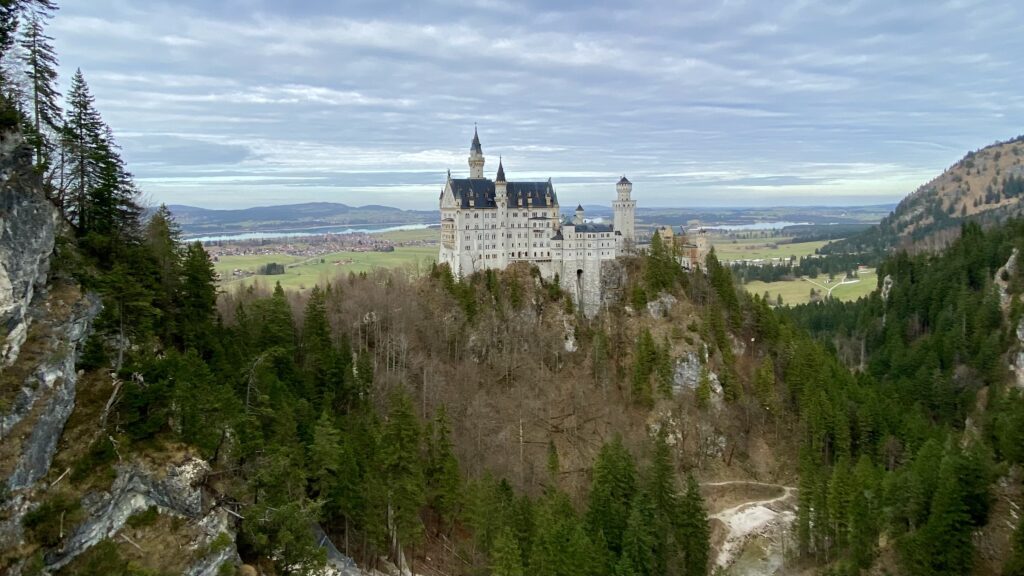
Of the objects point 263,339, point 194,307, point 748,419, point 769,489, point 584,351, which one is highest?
point 194,307

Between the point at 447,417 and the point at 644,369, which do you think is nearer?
the point at 447,417

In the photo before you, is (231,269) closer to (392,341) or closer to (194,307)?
(392,341)

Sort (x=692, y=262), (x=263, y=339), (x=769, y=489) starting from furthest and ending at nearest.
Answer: (x=692, y=262) < (x=769, y=489) < (x=263, y=339)

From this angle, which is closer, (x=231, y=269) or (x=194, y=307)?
(x=194, y=307)

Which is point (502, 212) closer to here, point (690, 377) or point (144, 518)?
point (690, 377)

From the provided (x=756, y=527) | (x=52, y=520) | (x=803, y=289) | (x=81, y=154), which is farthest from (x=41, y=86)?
(x=803, y=289)

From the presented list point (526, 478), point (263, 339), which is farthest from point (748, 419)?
point (263, 339)

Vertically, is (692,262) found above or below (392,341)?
above

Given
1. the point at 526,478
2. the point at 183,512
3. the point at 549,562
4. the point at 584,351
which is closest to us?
the point at 183,512
